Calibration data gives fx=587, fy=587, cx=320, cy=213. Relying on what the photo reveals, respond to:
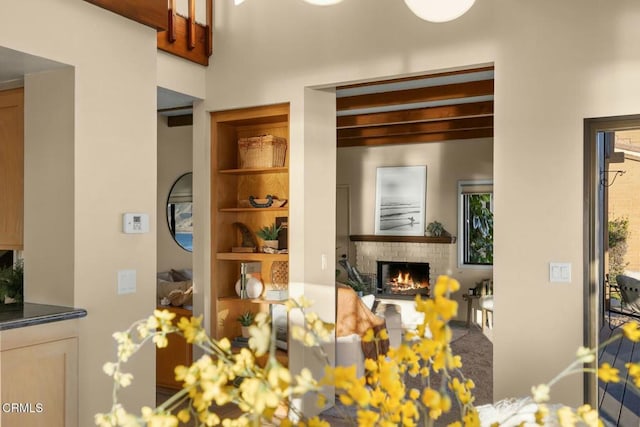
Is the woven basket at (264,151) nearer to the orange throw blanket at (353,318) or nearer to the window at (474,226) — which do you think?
the orange throw blanket at (353,318)

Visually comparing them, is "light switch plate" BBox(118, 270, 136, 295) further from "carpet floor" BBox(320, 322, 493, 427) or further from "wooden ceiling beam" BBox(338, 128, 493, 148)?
"wooden ceiling beam" BBox(338, 128, 493, 148)

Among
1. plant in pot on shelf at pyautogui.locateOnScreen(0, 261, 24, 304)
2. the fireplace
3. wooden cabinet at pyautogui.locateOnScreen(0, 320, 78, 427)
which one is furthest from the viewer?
the fireplace

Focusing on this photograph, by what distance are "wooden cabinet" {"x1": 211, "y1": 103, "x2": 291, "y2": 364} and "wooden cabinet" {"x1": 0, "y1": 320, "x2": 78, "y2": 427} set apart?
1.77 meters

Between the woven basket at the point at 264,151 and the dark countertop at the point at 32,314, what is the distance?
1.97 meters

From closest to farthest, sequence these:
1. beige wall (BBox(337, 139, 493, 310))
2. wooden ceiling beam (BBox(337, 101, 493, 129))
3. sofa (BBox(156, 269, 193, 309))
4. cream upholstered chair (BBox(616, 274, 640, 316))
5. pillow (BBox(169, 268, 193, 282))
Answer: cream upholstered chair (BBox(616, 274, 640, 316)) < sofa (BBox(156, 269, 193, 309)) < wooden ceiling beam (BBox(337, 101, 493, 129)) < pillow (BBox(169, 268, 193, 282)) < beige wall (BBox(337, 139, 493, 310))

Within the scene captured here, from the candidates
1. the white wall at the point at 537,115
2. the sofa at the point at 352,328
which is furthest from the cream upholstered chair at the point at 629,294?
the sofa at the point at 352,328

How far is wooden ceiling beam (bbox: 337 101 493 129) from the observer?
251 inches

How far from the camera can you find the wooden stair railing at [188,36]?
4.13 m

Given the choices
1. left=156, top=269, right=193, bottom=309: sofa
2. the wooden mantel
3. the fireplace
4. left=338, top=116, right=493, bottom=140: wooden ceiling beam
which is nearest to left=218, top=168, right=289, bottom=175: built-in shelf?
left=156, top=269, right=193, bottom=309: sofa

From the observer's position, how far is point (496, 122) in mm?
3504

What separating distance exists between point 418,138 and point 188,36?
4741 millimetres

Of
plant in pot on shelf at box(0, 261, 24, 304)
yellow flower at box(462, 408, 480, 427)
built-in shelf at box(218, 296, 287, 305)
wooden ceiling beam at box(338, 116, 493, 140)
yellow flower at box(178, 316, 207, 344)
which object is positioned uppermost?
wooden ceiling beam at box(338, 116, 493, 140)

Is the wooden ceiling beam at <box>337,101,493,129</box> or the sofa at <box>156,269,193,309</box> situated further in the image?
the wooden ceiling beam at <box>337,101,493,129</box>

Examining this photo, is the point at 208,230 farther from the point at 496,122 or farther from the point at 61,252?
the point at 496,122
